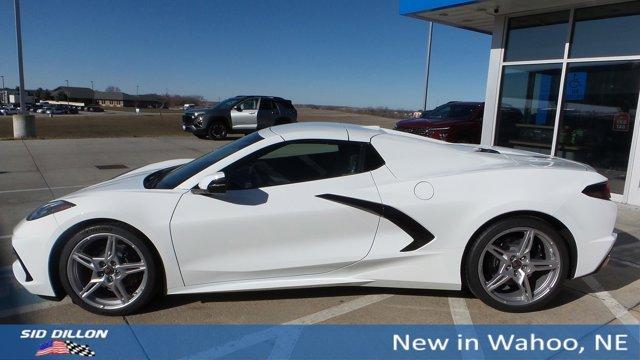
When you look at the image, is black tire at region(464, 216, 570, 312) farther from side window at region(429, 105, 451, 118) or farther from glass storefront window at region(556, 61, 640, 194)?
side window at region(429, 105, 451, 118)

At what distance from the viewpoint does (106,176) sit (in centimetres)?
873

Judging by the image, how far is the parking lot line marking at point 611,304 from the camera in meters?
3.28

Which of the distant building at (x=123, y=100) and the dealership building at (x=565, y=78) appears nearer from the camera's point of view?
the dealership building at (x=565, y=78)

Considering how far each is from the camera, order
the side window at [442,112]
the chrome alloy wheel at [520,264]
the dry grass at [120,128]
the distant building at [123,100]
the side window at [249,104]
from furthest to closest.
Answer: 1. the distant building at [123,100]
2. the dry grass at [120,128]
3. the side window at [249,104]
4. the side window at [442,112]
5. the chrome alloy wheel at [520,264]

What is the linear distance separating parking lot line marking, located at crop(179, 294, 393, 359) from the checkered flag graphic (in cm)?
63

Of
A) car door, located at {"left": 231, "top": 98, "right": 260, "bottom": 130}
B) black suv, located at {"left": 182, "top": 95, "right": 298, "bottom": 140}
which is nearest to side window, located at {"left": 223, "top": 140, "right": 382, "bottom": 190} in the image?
black suv, located at {"left": 182, "top": 95, "right": 298, "bottom": 140}

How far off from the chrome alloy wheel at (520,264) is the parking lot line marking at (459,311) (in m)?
0.22

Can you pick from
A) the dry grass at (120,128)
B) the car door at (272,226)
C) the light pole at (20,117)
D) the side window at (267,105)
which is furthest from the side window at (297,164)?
the dry grass at (120,128)

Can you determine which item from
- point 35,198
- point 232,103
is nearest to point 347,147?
point 35,198

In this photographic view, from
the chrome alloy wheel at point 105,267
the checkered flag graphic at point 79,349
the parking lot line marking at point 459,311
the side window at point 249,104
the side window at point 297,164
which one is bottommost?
the checkered flag graphic at point 79,349

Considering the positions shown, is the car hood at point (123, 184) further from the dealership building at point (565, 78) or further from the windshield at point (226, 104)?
the windshield at point (226, 104)

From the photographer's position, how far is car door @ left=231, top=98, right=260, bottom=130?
1736cm

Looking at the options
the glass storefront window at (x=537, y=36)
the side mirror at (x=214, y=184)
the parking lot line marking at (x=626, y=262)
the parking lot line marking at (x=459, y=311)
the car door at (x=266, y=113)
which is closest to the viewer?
the side mirror at (x=214, y=184)

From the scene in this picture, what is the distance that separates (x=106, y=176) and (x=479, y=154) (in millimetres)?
7382
